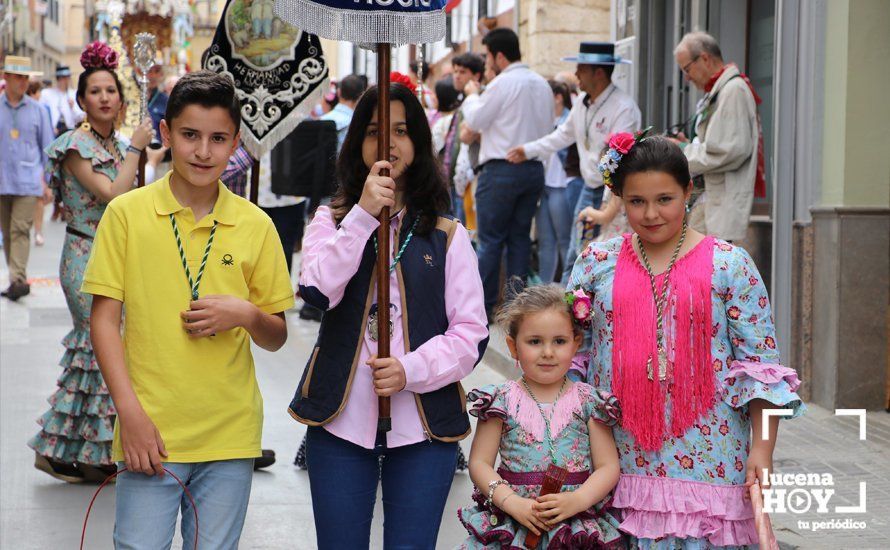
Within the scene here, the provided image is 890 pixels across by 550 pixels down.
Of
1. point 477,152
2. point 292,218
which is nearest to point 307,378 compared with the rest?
point 292,218

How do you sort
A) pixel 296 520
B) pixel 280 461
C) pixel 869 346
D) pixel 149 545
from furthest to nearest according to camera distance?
pixel 869 346, pixel 280 461, pixel 296 520, pixel 149 545

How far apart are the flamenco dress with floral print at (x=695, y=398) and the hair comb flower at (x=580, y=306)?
0.33 feet

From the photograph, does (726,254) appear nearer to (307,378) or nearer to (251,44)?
(307,378)

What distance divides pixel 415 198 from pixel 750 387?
107 centimetres

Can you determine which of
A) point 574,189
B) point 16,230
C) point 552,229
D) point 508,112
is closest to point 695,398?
point 508,112

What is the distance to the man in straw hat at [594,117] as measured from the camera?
9.78 m

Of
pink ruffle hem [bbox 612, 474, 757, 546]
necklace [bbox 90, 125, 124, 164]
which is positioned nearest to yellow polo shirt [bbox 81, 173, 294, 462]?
pink ruffle hem [bbox 612, 474, 757, 546]

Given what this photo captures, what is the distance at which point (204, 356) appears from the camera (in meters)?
3.72

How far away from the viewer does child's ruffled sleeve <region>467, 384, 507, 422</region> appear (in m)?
3.87

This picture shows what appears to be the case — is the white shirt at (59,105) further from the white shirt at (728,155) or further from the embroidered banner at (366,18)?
the embroidered banner at (366,18)

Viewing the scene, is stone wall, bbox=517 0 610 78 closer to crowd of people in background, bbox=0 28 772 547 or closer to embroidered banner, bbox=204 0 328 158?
crowd of people in background, bbox=0 28 772 547

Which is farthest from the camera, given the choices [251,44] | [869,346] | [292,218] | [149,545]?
[292,218]

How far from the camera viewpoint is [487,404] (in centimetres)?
390

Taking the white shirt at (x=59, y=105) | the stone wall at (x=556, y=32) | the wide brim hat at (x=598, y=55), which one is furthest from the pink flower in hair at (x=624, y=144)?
the white shirt at (x=59, y=105)
